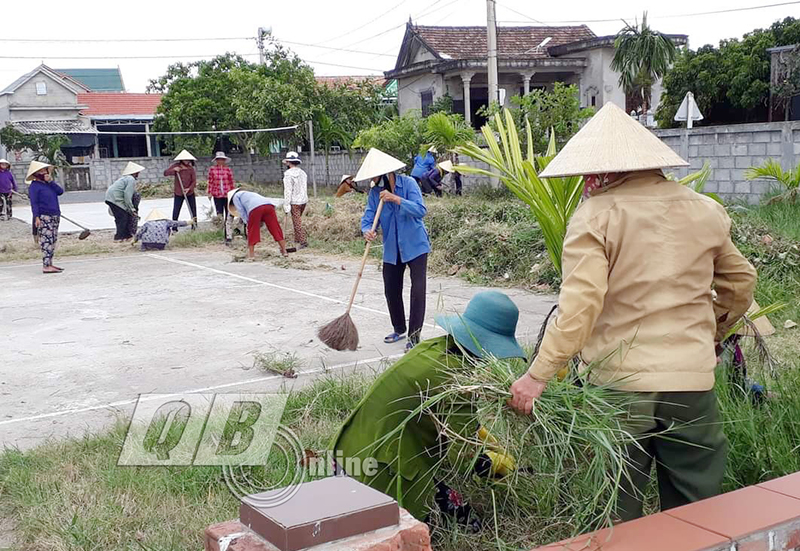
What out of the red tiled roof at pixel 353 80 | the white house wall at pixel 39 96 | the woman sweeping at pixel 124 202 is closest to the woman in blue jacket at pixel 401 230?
the woman sweeping at pixel 124 202

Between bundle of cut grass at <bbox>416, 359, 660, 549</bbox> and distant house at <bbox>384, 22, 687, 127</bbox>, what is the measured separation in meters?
25.9

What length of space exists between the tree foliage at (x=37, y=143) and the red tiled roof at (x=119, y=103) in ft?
26.4

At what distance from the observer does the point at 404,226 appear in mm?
6762

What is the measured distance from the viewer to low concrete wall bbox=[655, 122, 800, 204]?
454 inches

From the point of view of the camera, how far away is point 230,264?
13289 millimetres

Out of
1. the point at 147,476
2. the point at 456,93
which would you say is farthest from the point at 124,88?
the point at 147,476

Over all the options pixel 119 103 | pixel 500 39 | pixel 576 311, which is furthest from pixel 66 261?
pixel 119 103

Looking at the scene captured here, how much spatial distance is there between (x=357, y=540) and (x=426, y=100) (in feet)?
→ 98.9

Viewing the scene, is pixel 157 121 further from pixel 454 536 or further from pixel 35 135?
pixel 454 536

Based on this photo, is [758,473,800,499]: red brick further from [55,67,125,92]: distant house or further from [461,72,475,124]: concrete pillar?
[55,67,125,92]: distant house

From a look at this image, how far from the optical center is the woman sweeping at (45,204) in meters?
12.4

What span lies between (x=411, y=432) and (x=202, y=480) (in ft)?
4.81

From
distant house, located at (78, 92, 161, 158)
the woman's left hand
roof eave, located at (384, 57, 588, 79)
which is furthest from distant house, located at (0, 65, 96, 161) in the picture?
the woman's left hand

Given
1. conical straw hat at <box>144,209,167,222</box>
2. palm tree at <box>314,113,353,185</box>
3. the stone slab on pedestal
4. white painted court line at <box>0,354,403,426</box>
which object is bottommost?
white painted court line at <box>0,354,403,426</box>
